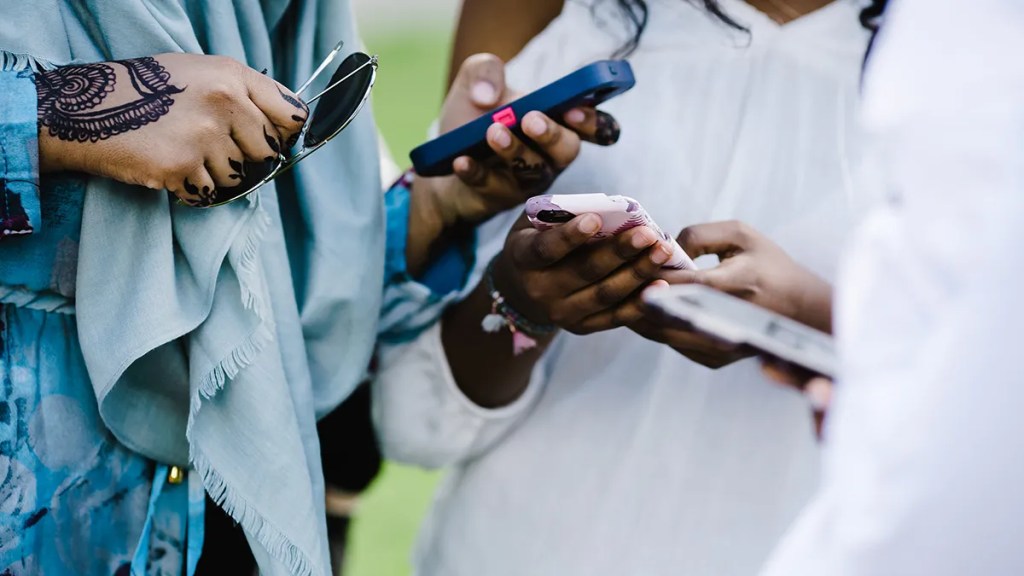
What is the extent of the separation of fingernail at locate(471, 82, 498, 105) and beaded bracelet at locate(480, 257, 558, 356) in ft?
0.57

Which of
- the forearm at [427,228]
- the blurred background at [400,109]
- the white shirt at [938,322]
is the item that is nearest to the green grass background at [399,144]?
the blurred background at [400,109]

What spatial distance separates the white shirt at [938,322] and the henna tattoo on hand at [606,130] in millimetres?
511

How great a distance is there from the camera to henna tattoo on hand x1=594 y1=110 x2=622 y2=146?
3.32 feet

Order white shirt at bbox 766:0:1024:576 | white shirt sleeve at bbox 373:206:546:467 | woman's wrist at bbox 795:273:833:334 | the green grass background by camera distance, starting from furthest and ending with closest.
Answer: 1. the green grass background
2. white shirt sleeve at bbox 373:206:546:467
3. woman's wrist at bbox 795:273:833:334
4. white shirt at bbox 766:0:1024:576

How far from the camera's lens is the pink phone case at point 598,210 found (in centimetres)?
81

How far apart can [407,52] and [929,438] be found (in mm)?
5571

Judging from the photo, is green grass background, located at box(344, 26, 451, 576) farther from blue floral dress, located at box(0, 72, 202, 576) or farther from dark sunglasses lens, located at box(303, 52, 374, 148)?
dark sunglasses lens, located at box(303, 52, 374, 148)

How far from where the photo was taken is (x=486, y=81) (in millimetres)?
1073

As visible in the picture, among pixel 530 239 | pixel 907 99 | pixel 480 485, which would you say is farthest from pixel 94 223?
pixel 907 99

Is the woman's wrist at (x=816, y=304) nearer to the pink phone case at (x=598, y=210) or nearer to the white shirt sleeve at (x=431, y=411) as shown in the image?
the pink phone case at (x=598, y=210)

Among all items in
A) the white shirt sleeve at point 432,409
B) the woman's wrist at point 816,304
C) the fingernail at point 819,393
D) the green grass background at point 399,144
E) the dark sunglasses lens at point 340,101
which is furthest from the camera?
the green grass background at point 399,144

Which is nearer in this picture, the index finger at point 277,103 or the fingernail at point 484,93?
the index finger at point 277,103

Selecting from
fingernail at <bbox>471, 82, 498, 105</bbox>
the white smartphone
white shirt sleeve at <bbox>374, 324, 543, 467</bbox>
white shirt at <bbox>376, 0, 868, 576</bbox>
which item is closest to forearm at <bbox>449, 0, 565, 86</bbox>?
white shirt at <bbox>376, 0, 868, 576</bbox>

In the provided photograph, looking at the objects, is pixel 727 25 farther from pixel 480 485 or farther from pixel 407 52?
pixel 407 52
